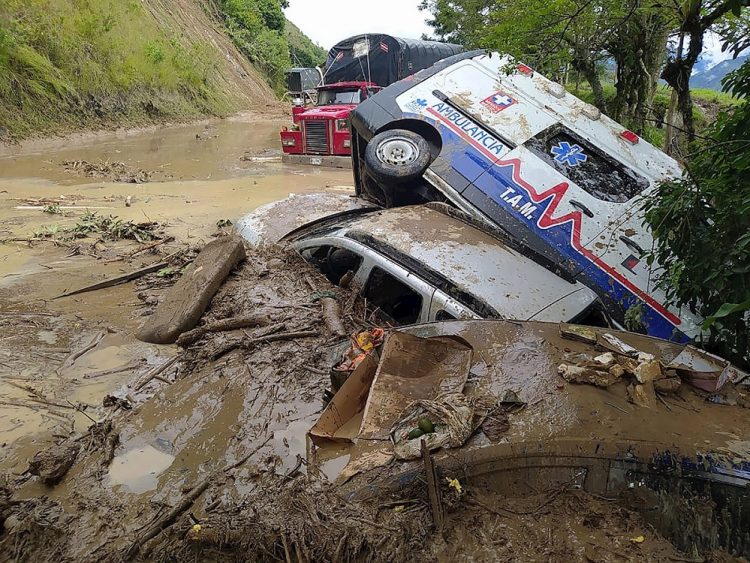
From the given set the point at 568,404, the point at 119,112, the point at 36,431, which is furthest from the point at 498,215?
the point at 119,112

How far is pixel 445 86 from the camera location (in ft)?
20.0

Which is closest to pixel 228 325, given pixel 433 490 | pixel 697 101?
pixel 433 490

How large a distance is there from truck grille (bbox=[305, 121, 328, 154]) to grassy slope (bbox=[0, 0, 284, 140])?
7626 mm

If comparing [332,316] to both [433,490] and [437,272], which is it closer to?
[437,272]

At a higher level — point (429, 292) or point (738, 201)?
point (738, 201)

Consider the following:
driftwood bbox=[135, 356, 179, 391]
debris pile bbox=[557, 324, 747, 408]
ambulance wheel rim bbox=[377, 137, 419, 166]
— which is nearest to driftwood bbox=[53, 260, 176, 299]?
driftwood bbox=[135, 356, 179, 391]

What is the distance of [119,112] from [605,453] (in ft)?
65.0

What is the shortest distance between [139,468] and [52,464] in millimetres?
441

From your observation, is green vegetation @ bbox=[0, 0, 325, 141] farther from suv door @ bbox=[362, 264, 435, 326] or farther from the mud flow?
suv door @ bbox=[362, 264, 435, 326]

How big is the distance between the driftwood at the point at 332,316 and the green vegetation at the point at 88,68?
13.4m

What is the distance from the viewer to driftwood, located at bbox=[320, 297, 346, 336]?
4172 millimetres

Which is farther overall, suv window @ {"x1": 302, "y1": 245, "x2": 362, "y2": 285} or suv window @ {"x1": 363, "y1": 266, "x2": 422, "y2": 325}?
suv window @ {"x1": 302, "y1": 245, "x2": 362, "y2": 285}

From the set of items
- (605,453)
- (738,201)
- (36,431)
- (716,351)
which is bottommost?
(36,431)

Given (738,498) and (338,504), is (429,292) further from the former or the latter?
(738,498)
